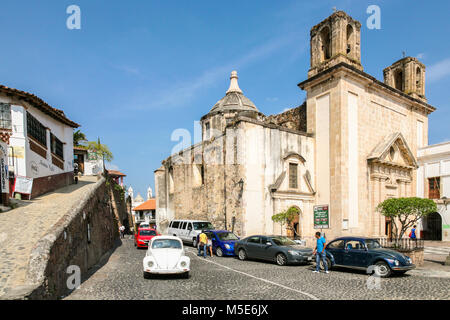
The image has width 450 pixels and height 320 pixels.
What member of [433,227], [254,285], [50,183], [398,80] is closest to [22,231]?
[254,285]

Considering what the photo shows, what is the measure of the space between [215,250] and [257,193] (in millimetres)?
5589

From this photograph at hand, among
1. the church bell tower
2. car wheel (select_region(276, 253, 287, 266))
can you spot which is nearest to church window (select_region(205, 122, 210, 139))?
the church bell tower

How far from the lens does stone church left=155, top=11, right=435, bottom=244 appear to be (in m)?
22.0

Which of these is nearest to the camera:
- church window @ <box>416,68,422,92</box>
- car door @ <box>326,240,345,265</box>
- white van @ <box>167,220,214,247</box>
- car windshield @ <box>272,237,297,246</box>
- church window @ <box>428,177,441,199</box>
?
car door @ <box>326,240,345,265</box>

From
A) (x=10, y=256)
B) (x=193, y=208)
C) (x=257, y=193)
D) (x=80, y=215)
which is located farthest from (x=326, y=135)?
(x=10, y=256)

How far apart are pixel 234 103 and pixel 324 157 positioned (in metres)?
11.5

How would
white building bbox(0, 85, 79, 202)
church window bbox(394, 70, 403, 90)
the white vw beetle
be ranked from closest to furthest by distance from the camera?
the white vw beetle → white building bbox(0, 85, 79, 202) → church window bbox(394, 70, 403, 90)

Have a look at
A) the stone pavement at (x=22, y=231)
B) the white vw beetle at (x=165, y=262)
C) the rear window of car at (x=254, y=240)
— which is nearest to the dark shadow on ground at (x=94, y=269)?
the stone pavement at (x=22, y=231)

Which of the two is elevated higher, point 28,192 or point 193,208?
point 28,192

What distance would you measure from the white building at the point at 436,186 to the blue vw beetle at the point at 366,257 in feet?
61.4

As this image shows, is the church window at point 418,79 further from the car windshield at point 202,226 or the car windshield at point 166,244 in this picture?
the car windshield at point 166,244

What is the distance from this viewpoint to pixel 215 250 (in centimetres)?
1786

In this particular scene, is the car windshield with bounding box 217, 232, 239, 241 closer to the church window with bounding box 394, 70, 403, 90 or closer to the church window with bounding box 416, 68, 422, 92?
the church window with bounding box 394, 70, 403, 90
